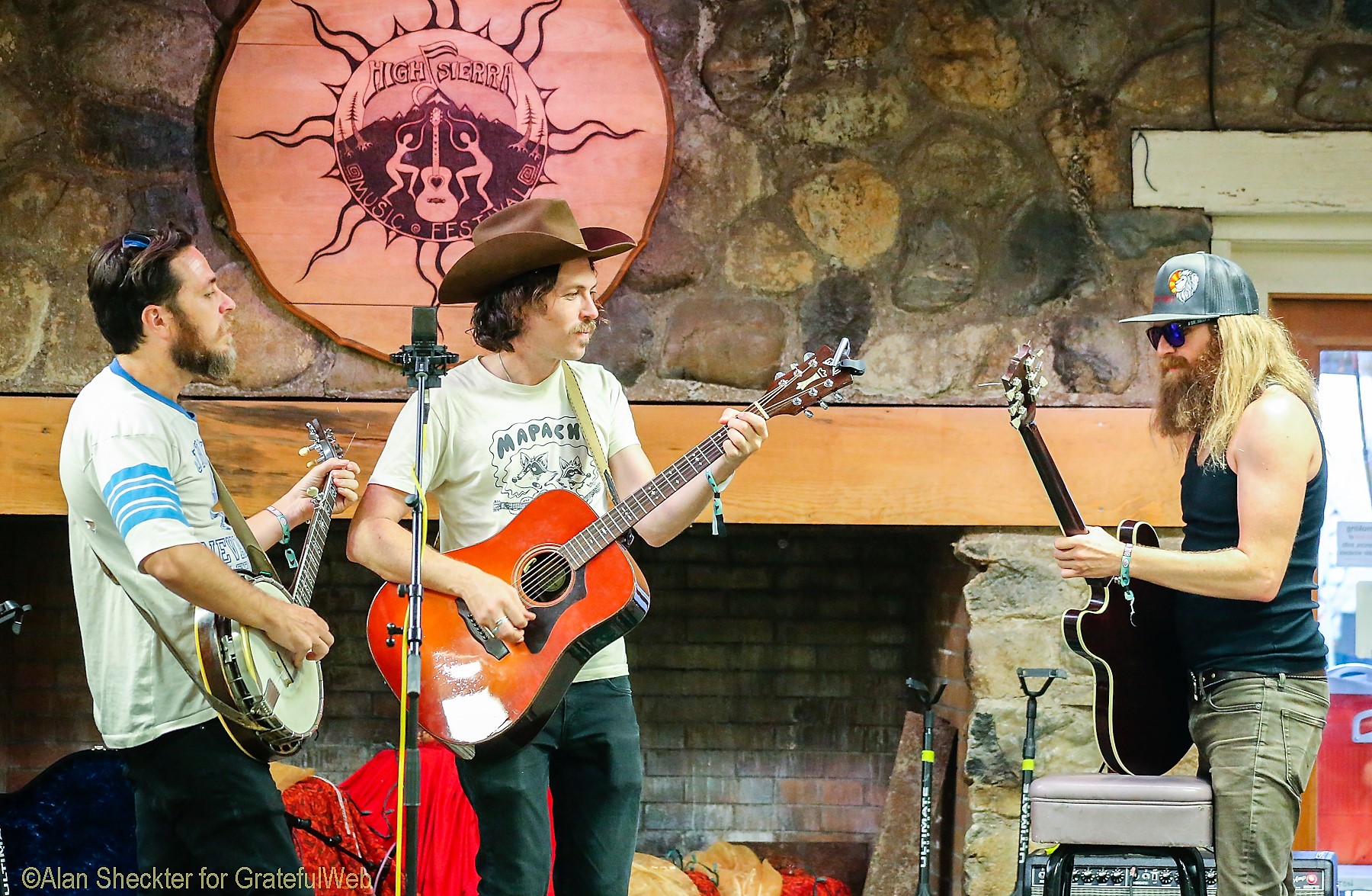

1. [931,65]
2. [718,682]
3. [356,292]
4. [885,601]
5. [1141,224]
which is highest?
[931,65]

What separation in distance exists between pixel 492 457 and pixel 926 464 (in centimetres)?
173

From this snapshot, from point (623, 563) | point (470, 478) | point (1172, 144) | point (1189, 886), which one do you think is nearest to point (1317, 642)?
point (1189, 886)

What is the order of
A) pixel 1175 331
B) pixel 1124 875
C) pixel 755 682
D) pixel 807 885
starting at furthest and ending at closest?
1. pixel 755 682
2. pixel 807 885
3. pixel 1124 875
4. pixel 1175 331

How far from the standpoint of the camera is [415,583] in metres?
2.55

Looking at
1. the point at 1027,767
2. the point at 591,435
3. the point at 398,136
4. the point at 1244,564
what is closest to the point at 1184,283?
the point at 1244,564

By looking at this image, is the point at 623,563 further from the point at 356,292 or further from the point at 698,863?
the point at 698,863

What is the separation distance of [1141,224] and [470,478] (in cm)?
250

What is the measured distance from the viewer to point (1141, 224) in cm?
420

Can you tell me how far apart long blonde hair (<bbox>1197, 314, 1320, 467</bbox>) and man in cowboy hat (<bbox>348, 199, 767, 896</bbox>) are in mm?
914

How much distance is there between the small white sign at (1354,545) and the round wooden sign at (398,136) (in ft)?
8.33

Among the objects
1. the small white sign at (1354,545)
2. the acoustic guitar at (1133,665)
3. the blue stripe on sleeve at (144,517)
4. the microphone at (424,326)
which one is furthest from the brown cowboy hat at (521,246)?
the small white sign at (1354,545)

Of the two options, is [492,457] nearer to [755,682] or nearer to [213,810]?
[213,810]

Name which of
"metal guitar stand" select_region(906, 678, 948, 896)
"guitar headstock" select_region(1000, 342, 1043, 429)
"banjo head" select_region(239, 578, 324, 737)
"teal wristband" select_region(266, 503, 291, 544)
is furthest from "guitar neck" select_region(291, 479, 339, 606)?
"metal guitar stand" select_region(906, 678, 948, 896)

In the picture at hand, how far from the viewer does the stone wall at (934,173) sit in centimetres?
415
